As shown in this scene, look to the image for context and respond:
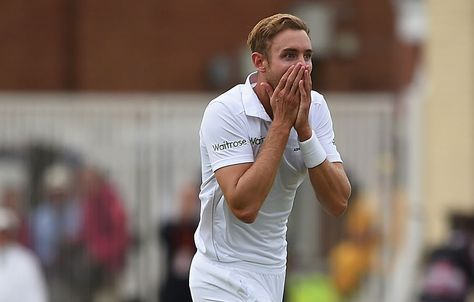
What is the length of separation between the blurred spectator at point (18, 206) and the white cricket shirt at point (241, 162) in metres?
9.42

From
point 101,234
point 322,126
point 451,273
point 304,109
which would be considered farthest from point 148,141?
point 304,109

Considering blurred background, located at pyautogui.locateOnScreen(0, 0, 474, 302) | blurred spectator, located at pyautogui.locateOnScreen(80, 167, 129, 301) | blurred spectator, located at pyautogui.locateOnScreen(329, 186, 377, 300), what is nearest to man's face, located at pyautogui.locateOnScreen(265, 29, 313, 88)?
blurred background, located at pyautogui.locateOnScreen(0, 0, 474, 302)

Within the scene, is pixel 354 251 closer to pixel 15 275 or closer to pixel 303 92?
pixel 15 275

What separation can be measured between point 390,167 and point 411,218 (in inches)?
23.4

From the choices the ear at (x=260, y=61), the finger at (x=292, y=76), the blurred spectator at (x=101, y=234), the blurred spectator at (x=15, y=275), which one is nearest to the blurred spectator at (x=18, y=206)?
the blurred spectator at (x=101, y=234)

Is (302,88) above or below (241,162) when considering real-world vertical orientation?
above

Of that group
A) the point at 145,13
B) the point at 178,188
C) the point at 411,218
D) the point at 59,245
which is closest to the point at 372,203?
the point at 411,218

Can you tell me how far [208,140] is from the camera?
570 cm

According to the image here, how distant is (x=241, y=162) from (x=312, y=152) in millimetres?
286

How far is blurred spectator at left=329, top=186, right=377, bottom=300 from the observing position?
14.6m

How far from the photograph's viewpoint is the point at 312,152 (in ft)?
18.0

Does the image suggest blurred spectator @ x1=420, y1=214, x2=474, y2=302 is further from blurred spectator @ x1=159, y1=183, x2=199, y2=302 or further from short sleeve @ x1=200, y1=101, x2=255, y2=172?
short sleeve @ x1=200, y1=101, x2=255, y2=172

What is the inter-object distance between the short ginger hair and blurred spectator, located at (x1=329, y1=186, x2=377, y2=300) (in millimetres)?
9066

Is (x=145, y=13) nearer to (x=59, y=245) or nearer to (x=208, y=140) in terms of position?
(x=59, y=245)
